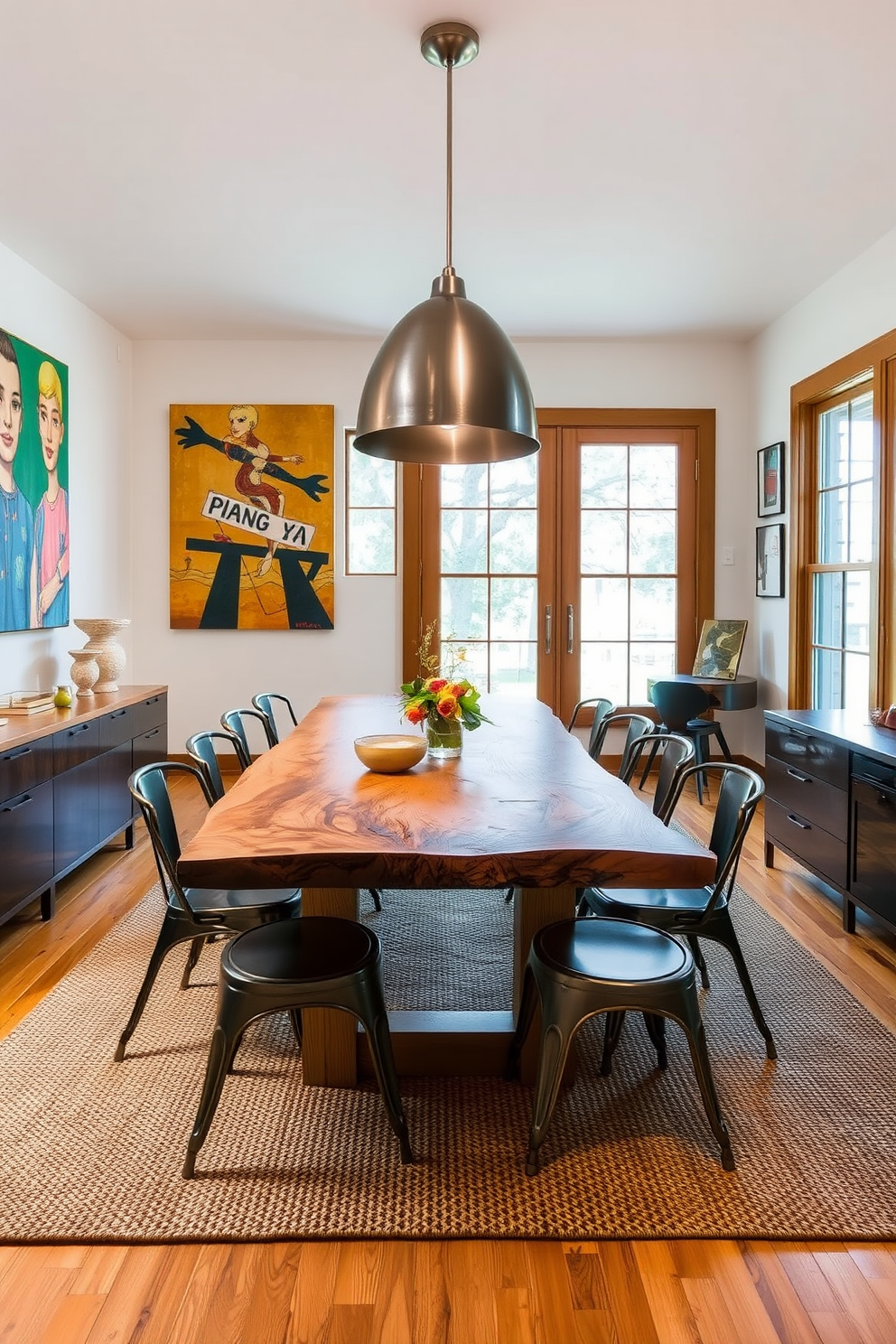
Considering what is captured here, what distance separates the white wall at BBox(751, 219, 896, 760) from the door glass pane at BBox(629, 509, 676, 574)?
2.31ft

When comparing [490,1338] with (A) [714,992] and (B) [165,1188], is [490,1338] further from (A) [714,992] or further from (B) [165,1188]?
(A) [714,992]

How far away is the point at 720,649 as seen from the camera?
5.92 metres

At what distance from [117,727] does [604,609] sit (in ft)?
11.2

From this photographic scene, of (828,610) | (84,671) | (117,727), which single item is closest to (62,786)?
(117,727)

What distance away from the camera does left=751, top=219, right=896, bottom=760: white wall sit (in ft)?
14.1

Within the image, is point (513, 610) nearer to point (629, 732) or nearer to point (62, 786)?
point (629, 732)

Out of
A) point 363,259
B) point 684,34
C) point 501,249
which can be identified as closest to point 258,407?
point 363,259

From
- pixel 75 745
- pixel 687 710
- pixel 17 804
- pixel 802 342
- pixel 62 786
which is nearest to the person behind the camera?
pixel 17 804

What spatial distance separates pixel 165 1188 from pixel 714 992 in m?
1.73

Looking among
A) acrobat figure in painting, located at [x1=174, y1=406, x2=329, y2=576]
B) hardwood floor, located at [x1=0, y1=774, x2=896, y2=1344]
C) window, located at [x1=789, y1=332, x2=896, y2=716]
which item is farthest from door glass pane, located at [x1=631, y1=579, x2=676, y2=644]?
hardwood floor, located at [x1=0, y1=774, x2=896, y2=1344]

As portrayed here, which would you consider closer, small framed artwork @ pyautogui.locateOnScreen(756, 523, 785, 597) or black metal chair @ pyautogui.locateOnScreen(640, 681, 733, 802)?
black metal chair @ pyautogui.locateOnScreen(640, 681, 733, 802)

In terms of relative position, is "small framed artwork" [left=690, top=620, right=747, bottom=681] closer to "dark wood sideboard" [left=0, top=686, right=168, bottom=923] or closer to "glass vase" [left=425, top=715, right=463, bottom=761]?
"glass vase" [left=425, top=715, right=463, bottom=761]

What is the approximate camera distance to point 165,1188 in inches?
73.3

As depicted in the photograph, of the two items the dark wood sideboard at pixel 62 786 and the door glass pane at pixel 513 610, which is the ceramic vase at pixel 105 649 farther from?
the door glass pane at pixel 513 610
